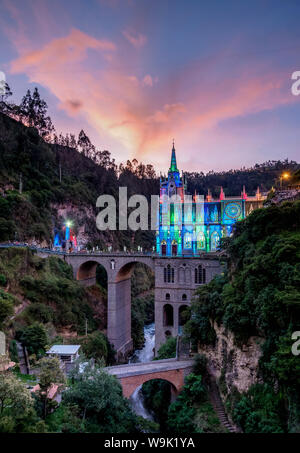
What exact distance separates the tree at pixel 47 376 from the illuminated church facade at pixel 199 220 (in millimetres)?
31360

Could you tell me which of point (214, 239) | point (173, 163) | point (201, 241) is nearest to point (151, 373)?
point (201, 241)

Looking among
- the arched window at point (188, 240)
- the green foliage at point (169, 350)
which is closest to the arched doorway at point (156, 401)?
the green foliage at point (169, 350)

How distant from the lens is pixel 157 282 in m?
39.7

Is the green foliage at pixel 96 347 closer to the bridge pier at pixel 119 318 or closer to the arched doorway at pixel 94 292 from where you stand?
the bridge pier at pixel 119 318

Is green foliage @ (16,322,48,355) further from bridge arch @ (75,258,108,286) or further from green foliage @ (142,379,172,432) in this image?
bridge arch @ (75,258,108,286)

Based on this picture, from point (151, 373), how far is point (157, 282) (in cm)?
1637

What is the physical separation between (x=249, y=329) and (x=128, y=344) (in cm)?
2791

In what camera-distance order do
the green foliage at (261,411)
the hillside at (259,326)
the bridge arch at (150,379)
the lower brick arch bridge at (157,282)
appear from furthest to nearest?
the lower brick arch bridge at (157,282) < the bridge arch at (150,379) < the green foliage at (261,411) < the hillside at (259,326)

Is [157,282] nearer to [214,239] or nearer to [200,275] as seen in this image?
[200,275]

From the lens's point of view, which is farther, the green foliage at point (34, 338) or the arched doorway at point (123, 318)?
the arched doorway at point (123, 318)

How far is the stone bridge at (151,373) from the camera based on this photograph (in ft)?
75.7

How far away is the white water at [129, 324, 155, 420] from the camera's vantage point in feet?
94.9
